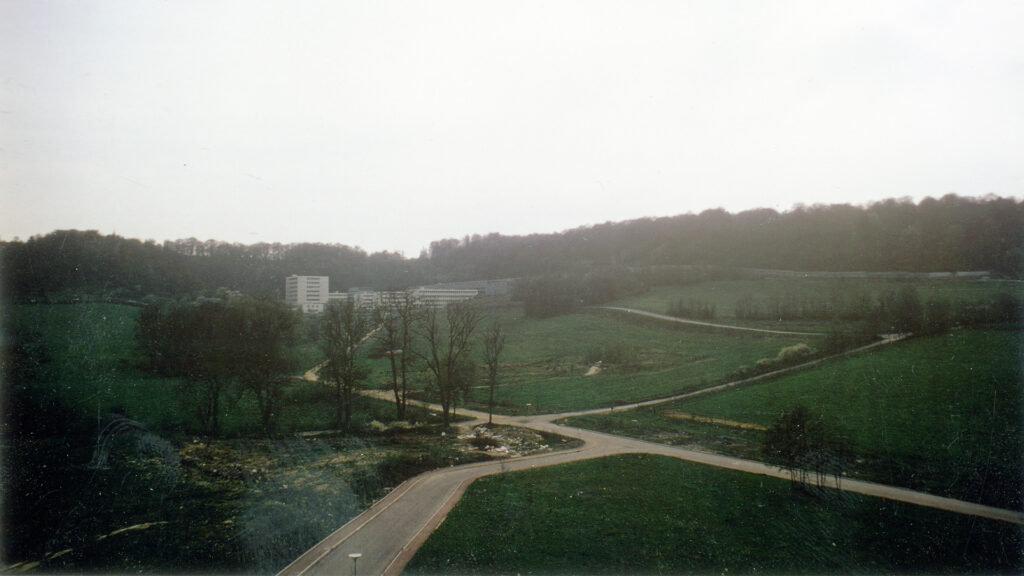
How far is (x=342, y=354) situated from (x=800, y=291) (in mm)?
36479

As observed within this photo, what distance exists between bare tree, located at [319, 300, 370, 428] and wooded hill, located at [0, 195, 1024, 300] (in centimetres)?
270

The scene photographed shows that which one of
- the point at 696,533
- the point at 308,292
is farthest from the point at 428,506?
the point at 308,292

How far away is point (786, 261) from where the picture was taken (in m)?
45.0

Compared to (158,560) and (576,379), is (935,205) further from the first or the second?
(158,560)

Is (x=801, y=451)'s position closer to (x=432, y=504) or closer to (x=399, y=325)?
(x=432, y=504)

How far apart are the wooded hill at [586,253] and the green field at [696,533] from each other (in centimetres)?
1153

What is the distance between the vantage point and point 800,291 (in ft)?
125

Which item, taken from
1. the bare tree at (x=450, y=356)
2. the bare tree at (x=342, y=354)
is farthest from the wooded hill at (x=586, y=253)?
the bare tree at (x=450, y=356)

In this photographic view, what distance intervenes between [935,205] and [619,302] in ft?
82.1

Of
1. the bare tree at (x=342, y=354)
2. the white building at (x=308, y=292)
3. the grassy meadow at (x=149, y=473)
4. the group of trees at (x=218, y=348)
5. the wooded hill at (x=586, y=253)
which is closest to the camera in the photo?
the grassy meadow at (x=149, y=473)

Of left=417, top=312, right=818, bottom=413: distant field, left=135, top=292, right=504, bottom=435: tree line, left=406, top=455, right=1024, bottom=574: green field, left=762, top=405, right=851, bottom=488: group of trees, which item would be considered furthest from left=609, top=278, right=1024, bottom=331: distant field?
left=135, top=292, right=504, bottom=435: tree line

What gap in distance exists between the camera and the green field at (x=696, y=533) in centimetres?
855

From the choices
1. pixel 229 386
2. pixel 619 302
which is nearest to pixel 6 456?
pixel 229 386

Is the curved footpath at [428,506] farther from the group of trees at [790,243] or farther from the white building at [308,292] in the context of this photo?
the group of trees at [790,243]
